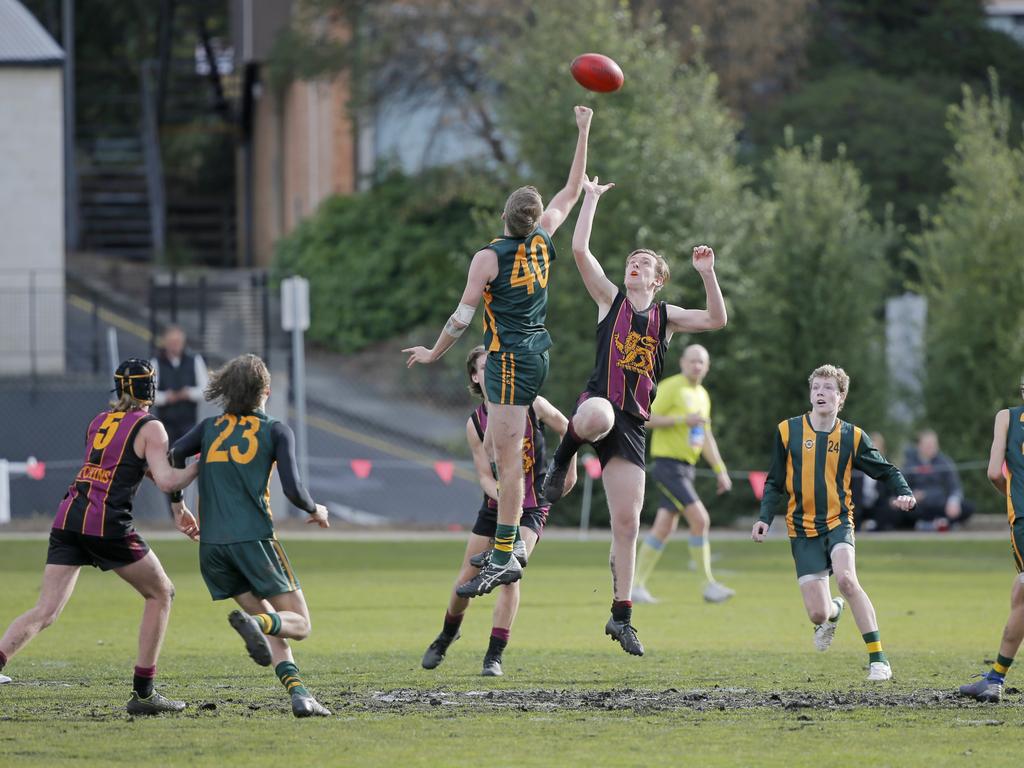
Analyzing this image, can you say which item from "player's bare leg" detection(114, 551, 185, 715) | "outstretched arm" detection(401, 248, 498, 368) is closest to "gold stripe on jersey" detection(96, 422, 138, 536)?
"player's bare leg" detection(114, 551, 185, 715)

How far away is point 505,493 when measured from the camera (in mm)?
9539

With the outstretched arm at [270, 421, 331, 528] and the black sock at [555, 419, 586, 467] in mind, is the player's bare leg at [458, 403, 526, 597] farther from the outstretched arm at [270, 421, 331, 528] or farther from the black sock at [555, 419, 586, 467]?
the outstretched arm at [270, 421, 331, 528]

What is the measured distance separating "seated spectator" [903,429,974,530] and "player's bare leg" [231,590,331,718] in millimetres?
16658

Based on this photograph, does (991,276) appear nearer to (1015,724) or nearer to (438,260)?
(438,260)

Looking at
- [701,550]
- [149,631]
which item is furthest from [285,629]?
[701,550]

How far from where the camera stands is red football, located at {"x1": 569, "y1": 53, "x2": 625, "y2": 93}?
31.5 ft

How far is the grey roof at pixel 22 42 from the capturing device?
3050 cm

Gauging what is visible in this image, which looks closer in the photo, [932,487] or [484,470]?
[484,470]

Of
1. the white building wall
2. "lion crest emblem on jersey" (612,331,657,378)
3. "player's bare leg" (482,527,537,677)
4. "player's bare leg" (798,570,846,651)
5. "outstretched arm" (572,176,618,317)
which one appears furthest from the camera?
the white building wall

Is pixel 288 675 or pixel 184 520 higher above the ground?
pixel 184 520

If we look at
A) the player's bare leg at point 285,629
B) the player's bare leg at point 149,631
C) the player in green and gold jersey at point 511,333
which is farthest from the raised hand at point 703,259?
the player's bare leg at point 149,631

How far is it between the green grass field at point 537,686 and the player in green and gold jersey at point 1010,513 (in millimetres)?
188

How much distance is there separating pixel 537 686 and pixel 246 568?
223 cm

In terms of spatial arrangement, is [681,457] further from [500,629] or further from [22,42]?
[22,42]
